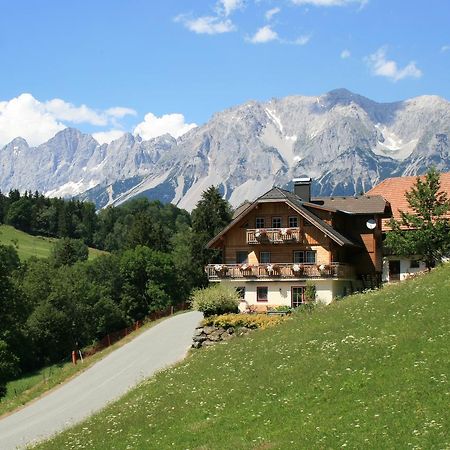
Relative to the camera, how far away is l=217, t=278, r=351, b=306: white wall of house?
2058 inches

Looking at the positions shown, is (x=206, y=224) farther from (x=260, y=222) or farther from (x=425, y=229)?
(x=425, y=229)

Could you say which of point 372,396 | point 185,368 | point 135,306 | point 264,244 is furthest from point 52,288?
point 372,396

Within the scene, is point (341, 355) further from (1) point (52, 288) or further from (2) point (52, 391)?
(1) point (52, 288)

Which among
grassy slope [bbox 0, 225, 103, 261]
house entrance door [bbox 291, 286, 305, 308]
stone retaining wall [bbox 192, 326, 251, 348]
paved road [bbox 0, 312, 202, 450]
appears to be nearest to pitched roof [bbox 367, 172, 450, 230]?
house entrance door [bbox 291, 286, 305, 308]

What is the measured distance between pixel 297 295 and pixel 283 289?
1208mm

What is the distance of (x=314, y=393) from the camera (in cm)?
2136

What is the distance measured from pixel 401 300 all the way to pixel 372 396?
44.5ft

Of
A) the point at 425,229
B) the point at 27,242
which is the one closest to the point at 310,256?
the point at 425,229

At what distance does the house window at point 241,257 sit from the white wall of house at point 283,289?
255 cm

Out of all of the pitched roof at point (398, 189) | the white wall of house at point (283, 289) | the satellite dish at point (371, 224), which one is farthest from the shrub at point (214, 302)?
the pitched roof at point (398, 189)

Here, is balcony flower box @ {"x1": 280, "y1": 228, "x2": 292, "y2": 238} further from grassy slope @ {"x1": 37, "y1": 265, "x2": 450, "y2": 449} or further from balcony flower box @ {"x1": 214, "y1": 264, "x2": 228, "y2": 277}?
grassy slope @ {"x1": 37, "y1": 265, "x2": 450, "y2": 449}

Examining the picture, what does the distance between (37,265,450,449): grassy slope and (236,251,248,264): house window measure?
76.3ft

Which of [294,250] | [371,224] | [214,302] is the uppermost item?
[371,224]

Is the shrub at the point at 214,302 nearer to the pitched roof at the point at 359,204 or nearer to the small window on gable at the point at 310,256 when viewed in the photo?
the small window on gable at the point at 310,256
